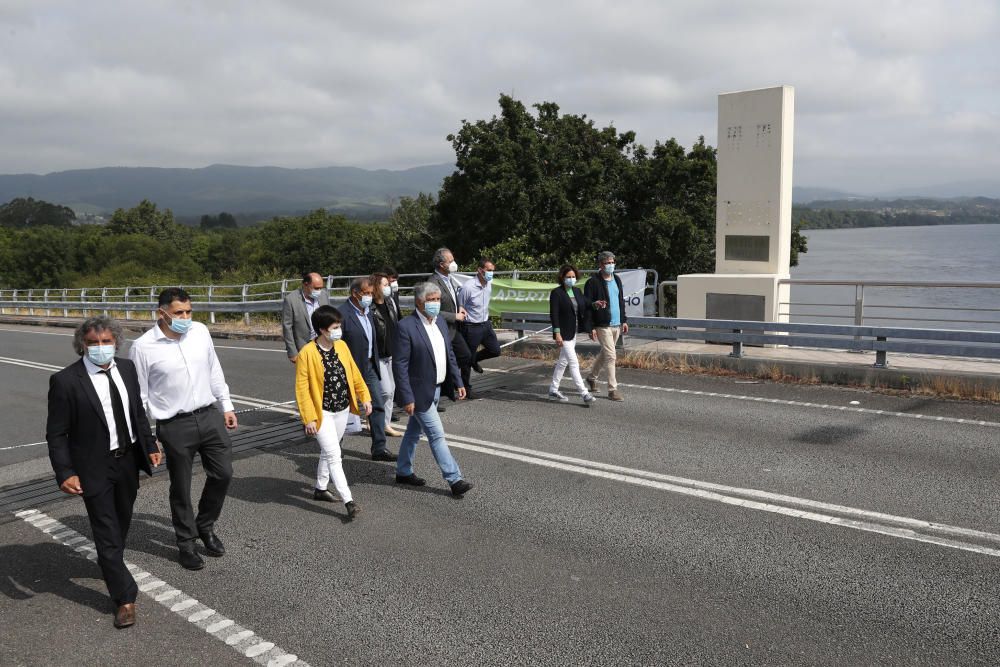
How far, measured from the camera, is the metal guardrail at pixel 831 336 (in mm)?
10805

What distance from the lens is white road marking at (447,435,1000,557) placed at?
5.57m

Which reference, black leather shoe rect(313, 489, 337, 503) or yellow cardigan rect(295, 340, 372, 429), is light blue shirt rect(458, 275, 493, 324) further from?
yellow cardigan rect(295, 340, 372, 429)

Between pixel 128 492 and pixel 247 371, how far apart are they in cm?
992

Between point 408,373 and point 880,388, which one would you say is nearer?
point 408,373

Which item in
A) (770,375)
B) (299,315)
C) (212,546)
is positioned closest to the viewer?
(212,546)

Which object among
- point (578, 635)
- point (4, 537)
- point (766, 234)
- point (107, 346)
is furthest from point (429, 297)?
point (766, 234)

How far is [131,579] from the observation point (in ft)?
15.6

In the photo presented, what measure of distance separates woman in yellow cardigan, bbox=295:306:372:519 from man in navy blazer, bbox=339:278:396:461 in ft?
5.33

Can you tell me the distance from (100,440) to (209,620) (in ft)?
3.95

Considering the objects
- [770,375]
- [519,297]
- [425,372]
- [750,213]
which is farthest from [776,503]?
[750,213]

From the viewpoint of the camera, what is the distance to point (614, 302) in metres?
10.8

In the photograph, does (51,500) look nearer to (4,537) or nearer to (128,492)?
(4,537)

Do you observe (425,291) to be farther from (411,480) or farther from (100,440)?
(100,440)

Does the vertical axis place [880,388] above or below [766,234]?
below
